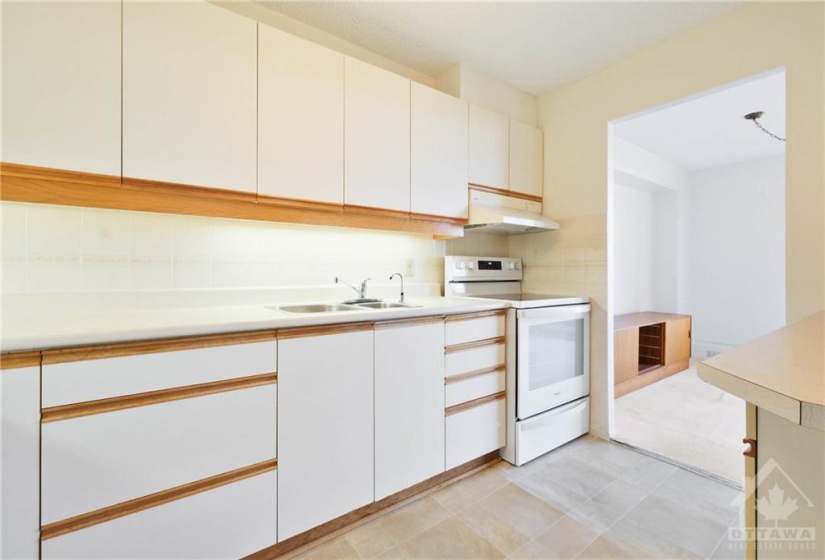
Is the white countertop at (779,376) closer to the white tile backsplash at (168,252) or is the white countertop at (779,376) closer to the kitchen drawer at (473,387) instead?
the kitchen drawer at (473,387)

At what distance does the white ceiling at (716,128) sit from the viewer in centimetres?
271

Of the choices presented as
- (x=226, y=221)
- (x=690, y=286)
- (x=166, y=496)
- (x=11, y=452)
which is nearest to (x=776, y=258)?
(x=690, y=286)

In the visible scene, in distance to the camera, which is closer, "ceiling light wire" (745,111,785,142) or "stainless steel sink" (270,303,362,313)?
"stainless steel sink" (270,303,362,313)

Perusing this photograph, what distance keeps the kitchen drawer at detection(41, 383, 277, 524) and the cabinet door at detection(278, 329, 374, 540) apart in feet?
0.28

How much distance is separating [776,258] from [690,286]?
902mm

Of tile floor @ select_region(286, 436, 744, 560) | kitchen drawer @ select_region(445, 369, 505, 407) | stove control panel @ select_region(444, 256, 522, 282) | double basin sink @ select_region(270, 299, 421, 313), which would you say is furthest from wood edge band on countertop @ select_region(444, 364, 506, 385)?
stove control panel @ select_region(444, 256, 522, 282)

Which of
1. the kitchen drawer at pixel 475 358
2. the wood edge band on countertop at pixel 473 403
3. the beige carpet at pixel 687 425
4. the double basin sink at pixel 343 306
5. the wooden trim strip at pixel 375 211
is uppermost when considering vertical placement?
the wooden trim strip at pixel 375 211

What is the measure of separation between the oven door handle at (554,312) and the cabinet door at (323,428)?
97 cm

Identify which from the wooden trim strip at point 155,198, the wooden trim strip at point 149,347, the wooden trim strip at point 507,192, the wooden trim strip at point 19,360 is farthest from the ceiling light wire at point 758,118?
the wooden trim strip at point 19,360

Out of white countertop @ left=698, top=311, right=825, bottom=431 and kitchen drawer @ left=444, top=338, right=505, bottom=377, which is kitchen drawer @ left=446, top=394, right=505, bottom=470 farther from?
white countertop @ left=698, top=311, right=825, bottom=431

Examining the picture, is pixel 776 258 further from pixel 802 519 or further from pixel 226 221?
pixel 226 221

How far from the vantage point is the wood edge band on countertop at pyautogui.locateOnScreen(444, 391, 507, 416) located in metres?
1.86

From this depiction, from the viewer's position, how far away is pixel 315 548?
4.78 ft

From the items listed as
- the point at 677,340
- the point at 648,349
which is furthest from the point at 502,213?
the point at 677,340
